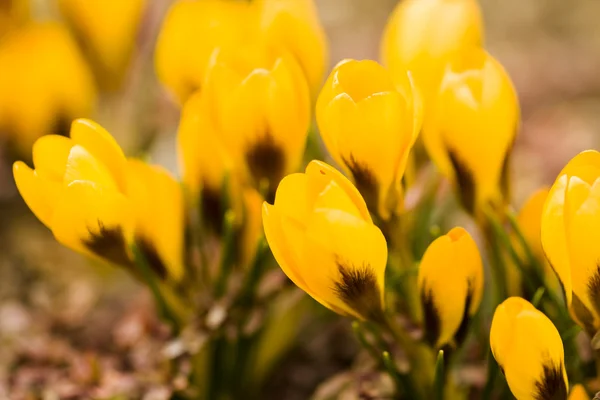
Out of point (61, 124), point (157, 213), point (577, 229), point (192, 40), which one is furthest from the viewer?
point (61, 124)

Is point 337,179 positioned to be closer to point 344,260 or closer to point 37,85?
point 344,260

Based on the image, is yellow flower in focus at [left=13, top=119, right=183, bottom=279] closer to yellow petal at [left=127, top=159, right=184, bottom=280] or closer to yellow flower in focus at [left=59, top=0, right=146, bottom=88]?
yellow petal at [left=127, top=159, right=184, bottom=280]

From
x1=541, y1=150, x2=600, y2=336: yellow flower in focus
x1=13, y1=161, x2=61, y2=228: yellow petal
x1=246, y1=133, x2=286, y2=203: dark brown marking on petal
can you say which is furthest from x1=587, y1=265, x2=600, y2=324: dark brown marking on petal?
x1=13, y1=161, x2=61, y2=228: yellow petal

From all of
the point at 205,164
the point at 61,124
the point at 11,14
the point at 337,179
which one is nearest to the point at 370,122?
the point at 337,179

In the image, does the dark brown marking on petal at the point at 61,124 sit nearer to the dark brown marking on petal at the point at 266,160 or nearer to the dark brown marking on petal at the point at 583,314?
the dark brown marking on petal at the point at 266,160

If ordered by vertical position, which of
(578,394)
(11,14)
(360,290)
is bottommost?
(578,394)

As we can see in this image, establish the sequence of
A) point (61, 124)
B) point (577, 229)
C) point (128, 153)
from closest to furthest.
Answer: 1. point (577, 229)
2. point (61, 124)
3. point (128, 153)

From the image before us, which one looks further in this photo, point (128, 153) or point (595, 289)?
point (128, 153)

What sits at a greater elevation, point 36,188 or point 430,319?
point 36,188
